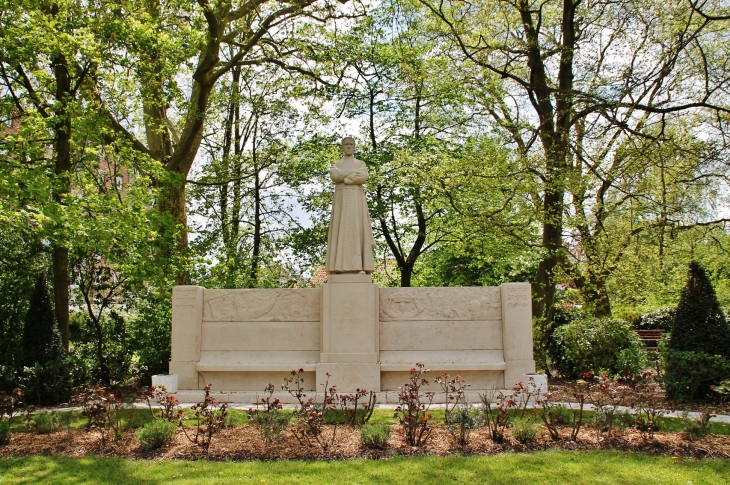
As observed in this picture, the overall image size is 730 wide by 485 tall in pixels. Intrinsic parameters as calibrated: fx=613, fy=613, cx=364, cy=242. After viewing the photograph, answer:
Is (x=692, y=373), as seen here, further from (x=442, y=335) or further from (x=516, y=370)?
Answer: (x=442, y=335)

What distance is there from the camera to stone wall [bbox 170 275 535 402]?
10.6 m

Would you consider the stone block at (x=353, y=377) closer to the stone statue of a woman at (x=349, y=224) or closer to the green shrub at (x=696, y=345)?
the stone statue of a woman at (x=349, y=224)

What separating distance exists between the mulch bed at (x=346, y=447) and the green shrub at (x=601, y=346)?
16.3 feet

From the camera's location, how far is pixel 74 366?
12273 mm

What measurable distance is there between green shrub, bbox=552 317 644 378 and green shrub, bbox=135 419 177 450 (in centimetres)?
872

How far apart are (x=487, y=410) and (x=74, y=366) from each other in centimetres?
854

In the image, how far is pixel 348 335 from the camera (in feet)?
34.7

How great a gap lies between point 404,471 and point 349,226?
5.38 m

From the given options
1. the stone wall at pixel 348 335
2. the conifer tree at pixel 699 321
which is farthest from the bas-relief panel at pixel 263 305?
the conifer tree at pixel 699 321

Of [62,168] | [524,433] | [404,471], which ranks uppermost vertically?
[62,168]

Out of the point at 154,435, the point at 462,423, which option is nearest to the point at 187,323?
the point at 154,435

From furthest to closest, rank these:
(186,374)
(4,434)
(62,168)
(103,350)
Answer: (103,350) → (62,168) → (186,374) → (4,434)

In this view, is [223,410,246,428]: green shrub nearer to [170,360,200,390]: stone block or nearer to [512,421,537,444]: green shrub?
[170,360,200,390]: stone block

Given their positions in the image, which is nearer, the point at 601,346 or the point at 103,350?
the point at 601,346
